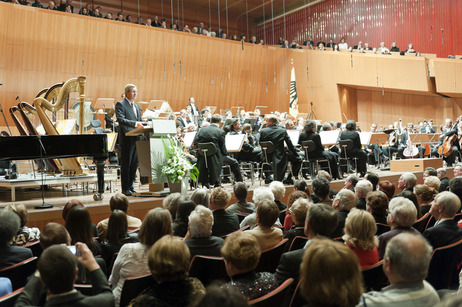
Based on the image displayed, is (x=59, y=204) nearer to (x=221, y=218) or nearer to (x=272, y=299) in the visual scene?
(x=221, y=218)

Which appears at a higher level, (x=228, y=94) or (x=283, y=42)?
(x=283, y=42)

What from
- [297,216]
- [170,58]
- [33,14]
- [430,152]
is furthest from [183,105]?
[297,216]

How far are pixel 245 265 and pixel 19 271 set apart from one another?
3.95ft

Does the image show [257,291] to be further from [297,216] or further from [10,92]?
[10,92]

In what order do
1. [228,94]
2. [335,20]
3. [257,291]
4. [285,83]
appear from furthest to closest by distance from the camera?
1. [335,20]
2. [285,83]
3. [228,94]
4. [257,291]

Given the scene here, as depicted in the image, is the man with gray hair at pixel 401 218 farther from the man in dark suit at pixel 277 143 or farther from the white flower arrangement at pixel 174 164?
the man in dark suit at pixel 277 143

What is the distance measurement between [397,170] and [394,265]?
337 inches

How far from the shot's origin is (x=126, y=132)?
6.13m

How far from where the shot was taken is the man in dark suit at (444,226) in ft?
11.1

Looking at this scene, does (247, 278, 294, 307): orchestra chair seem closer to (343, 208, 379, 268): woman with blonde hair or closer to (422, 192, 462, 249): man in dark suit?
(343, 208, 379, 268): woman with blonde hair

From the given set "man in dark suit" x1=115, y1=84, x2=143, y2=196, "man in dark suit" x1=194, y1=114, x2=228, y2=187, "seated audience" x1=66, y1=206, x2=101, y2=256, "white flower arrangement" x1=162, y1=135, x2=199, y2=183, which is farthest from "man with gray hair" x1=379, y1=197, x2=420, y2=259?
"man in dark suit" x1=194, y1=114, x2=228, y2=187

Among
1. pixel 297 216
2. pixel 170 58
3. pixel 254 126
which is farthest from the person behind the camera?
pixel 170 58

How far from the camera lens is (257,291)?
2.24 m

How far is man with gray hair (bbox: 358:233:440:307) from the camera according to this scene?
1889mm
